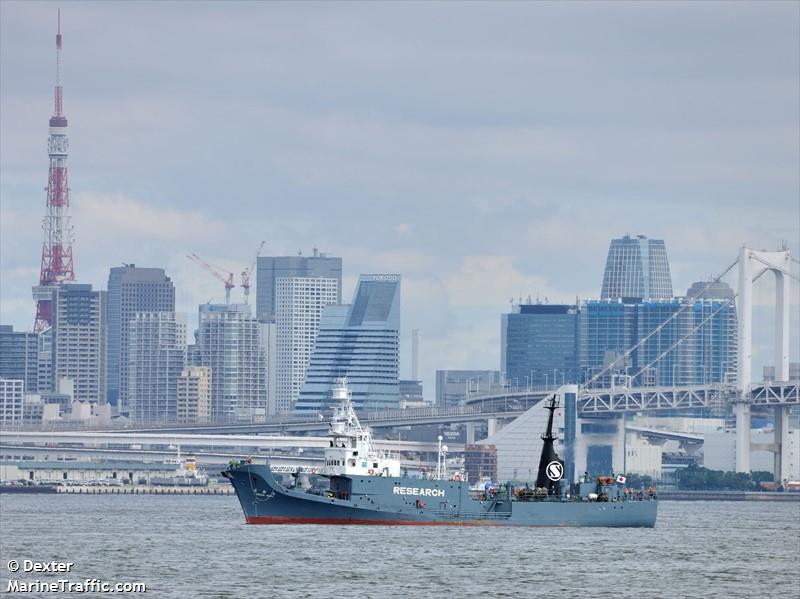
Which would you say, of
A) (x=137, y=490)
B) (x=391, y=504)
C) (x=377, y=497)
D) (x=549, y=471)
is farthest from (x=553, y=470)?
(x=137, y=490)

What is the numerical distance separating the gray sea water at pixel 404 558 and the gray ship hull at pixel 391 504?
53.6 inches

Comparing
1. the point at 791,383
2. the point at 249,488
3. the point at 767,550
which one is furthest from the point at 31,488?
the point at 767,550

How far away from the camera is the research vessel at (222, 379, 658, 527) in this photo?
3784 inches

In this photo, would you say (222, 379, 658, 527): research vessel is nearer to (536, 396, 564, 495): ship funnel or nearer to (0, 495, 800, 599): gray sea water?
(536, 396, 564, 495): ship funnel

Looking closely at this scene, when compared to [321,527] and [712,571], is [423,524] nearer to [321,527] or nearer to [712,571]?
[321,527]

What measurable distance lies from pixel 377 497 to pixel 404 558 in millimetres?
17798

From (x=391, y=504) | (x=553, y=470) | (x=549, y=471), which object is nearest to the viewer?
(x=391, y=504)

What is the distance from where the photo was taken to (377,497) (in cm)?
9606

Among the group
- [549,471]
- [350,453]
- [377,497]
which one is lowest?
[377,497]

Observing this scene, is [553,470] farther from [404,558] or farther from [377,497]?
[404,558]

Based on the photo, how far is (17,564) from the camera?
235 feet

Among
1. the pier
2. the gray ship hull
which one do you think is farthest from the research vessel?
the pier

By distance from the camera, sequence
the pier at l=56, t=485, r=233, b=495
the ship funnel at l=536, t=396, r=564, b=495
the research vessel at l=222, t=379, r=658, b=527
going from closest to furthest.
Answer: the research vessel at l=222, t=379, r=658, b=527
the ship funnel at l=536, t=396, r=564, b=495
the pier at l=56, t=485, r=233, b=495

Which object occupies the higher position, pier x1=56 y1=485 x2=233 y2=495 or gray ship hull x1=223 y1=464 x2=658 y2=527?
gray ship hull x1=223 y1=464 x2=658 y2=527
